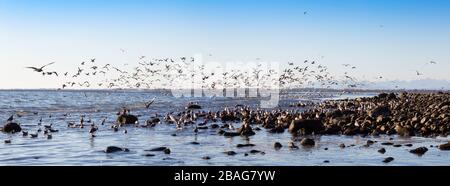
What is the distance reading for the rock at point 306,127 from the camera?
30391mm

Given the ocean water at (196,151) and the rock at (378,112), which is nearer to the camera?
the ocean water at (196,151)

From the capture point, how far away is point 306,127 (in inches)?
1207

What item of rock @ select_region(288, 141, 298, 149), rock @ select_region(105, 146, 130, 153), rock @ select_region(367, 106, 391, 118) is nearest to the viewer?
rock @ select_region(105, 146, 130, 153)

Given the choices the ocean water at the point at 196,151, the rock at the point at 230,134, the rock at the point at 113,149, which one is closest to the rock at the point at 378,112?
the ocean water at the point at 196,151

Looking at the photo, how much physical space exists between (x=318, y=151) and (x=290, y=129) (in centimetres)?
820

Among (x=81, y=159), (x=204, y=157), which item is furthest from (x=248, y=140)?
(x=81, y=159)

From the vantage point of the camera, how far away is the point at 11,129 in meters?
32.6

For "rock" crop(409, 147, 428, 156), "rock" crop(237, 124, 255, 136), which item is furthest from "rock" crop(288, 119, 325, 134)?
"rock" crop(409, 147, 428, 156)

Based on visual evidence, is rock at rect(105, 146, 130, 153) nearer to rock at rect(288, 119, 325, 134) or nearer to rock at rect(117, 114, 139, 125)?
rock at rect(288, 119, 325, 134)

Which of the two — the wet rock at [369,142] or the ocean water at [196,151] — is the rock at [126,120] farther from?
the wet rock at [369,142]

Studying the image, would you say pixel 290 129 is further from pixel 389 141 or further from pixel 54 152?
pixel 54 152

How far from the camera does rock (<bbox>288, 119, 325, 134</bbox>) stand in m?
30.4
